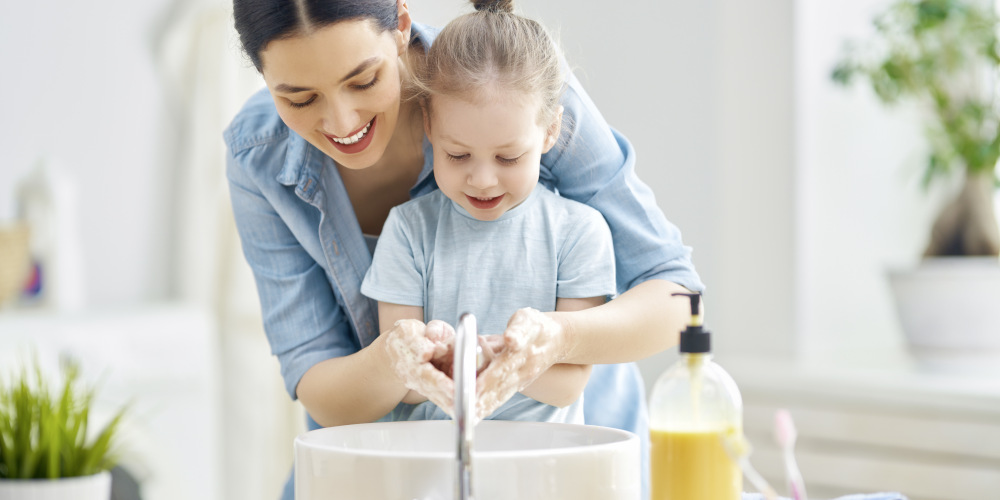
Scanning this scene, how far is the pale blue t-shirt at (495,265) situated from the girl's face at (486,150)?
0.10ft

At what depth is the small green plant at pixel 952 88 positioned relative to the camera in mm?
2170

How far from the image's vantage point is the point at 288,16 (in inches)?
32.5

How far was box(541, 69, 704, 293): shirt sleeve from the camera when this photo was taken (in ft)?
3.13

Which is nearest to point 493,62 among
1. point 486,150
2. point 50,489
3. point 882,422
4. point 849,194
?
point 486,150

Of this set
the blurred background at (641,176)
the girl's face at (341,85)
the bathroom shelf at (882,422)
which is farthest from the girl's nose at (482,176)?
the bathroom shelf at (882,422)

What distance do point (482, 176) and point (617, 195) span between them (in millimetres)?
177

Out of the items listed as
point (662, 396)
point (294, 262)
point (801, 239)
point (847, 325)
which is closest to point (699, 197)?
point (801, 239)

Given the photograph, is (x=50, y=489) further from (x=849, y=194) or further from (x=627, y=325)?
(x=849, y=194)

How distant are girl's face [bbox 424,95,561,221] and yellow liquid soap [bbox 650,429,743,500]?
30cm

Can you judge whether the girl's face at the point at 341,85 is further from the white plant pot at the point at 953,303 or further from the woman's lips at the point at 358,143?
the white plant pot at the point at 953,303

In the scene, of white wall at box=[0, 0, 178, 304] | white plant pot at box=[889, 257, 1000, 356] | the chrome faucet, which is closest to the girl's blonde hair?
the chrome faucet

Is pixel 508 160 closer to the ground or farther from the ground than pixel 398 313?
farther from the ground

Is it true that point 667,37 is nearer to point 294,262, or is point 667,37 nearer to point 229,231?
point 229,231

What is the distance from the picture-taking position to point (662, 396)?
2.30 ft
